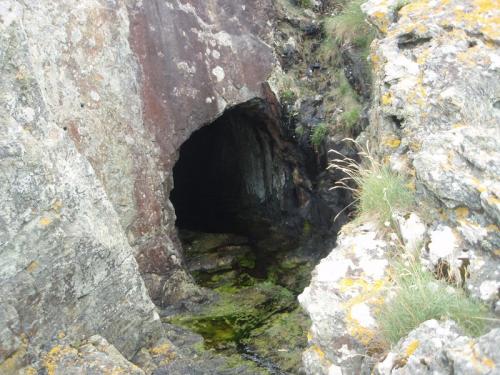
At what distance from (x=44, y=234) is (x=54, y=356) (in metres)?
0.86

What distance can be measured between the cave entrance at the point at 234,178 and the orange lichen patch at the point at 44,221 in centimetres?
345

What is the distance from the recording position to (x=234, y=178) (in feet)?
30.3

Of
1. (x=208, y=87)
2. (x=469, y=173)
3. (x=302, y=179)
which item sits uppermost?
(x=208, y=87)

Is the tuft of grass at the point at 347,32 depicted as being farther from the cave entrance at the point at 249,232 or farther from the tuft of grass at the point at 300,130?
the cave entrance at the point at 249,232

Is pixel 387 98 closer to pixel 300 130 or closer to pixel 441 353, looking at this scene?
pixel 441 353

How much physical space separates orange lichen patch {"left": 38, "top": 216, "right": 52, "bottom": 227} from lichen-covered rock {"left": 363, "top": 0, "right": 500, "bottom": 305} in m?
2.43

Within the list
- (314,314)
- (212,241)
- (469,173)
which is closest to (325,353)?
(314,314)

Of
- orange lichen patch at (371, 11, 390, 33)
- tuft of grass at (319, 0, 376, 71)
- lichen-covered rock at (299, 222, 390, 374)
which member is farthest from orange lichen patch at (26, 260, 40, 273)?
tuft of grass at (319, 0, 376, 71)

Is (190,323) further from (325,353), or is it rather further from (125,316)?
(325,353)

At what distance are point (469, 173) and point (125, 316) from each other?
281 cm

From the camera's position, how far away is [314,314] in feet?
9.30

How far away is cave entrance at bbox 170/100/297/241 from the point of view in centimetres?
757

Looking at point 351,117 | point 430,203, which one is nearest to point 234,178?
point 351,117

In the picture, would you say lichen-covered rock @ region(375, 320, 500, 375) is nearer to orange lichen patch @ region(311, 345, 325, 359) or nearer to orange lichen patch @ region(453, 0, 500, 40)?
orange lichen patch @ region(311, 345, 325, 359)
